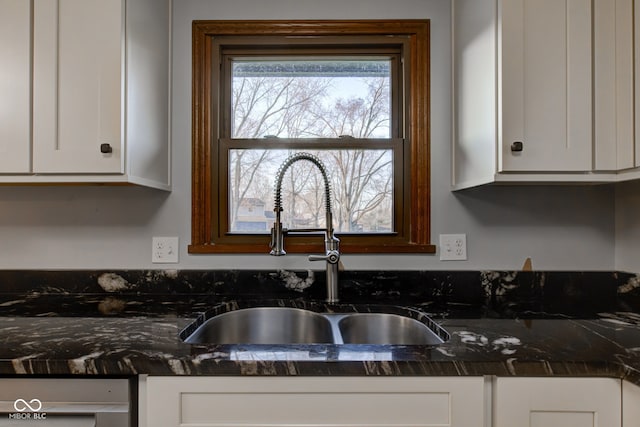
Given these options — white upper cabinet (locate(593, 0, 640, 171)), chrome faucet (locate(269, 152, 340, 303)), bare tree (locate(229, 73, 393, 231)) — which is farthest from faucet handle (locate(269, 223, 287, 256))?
white upper cabinet (locate(593, 0, 640, 171))

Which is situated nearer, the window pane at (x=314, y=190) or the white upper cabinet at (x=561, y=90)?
the white upper cabinet at (x=561, y=90)

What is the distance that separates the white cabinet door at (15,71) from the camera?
1245 mm

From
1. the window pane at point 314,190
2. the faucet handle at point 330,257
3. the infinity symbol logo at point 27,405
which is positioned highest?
the window pane at point 314,190

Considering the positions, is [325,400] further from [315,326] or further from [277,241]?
[277,241]

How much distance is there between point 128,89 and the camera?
127cm

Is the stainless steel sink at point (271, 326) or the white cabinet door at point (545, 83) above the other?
the white cabinet door at point (545, 83)

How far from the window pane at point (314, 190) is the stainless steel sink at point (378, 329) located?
0.41 meters

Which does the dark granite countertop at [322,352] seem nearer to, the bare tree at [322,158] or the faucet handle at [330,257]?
the faucet handle at [330,257]

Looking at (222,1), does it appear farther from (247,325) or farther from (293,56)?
(247,325)

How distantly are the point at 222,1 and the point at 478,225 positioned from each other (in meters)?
1.46

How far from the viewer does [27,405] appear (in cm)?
87

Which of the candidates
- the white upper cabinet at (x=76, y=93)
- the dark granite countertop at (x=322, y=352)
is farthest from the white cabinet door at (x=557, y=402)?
the white upper cabinet at (x=76, y=93)

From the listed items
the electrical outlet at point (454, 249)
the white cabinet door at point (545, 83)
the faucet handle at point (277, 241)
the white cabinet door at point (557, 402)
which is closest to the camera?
the white cabinet door at point (557, 402)

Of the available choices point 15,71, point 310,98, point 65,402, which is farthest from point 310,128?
point 65,402
